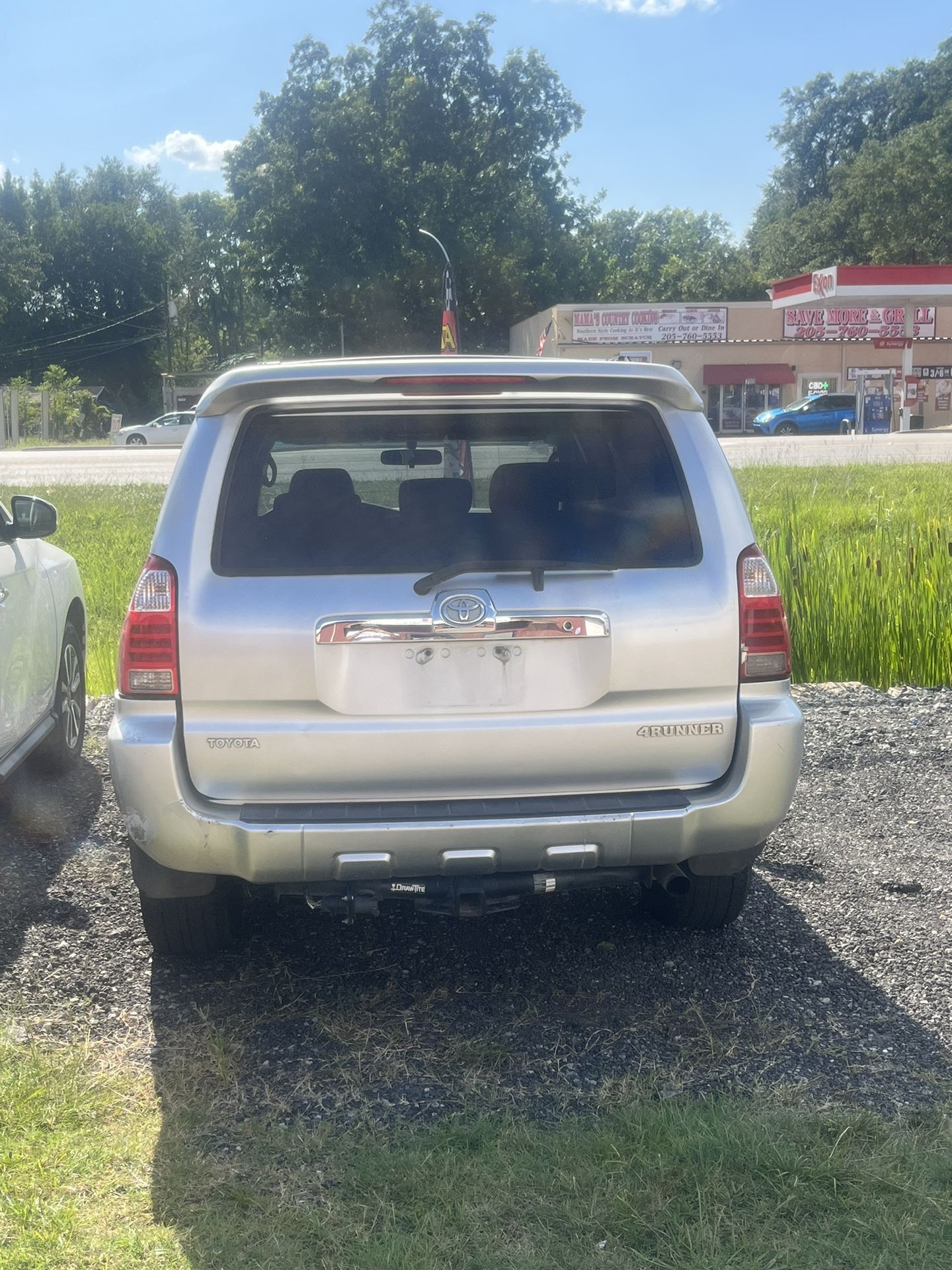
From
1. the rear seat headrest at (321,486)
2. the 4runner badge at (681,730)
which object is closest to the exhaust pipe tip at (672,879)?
the 4runner badge at (681,730)

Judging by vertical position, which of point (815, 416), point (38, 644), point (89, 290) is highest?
point (89, 290)

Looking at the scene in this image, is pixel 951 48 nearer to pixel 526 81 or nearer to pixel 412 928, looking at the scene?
pixel 526 81

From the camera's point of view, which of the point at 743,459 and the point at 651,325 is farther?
the point at 651,325

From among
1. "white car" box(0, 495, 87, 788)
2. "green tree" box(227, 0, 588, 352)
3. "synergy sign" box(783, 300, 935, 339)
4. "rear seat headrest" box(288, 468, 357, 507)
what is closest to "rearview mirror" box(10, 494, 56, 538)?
"white car" box(0, 495, 87, 788)

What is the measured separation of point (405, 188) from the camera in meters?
64.6

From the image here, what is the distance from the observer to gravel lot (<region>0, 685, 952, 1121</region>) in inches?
132

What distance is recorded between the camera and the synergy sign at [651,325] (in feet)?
184

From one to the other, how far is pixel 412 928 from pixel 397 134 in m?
66.7

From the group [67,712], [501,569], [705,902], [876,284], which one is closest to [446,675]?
[501,569]

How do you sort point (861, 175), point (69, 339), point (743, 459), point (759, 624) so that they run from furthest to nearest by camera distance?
point (69, 339) → point (861, 175) → point (743, 459) → point (759, 624)

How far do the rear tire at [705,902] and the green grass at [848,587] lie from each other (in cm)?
401

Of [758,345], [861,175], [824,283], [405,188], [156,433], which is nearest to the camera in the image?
[824,283]

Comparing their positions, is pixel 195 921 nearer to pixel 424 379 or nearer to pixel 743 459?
pixel 424 379

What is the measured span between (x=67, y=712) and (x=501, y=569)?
3.67m
